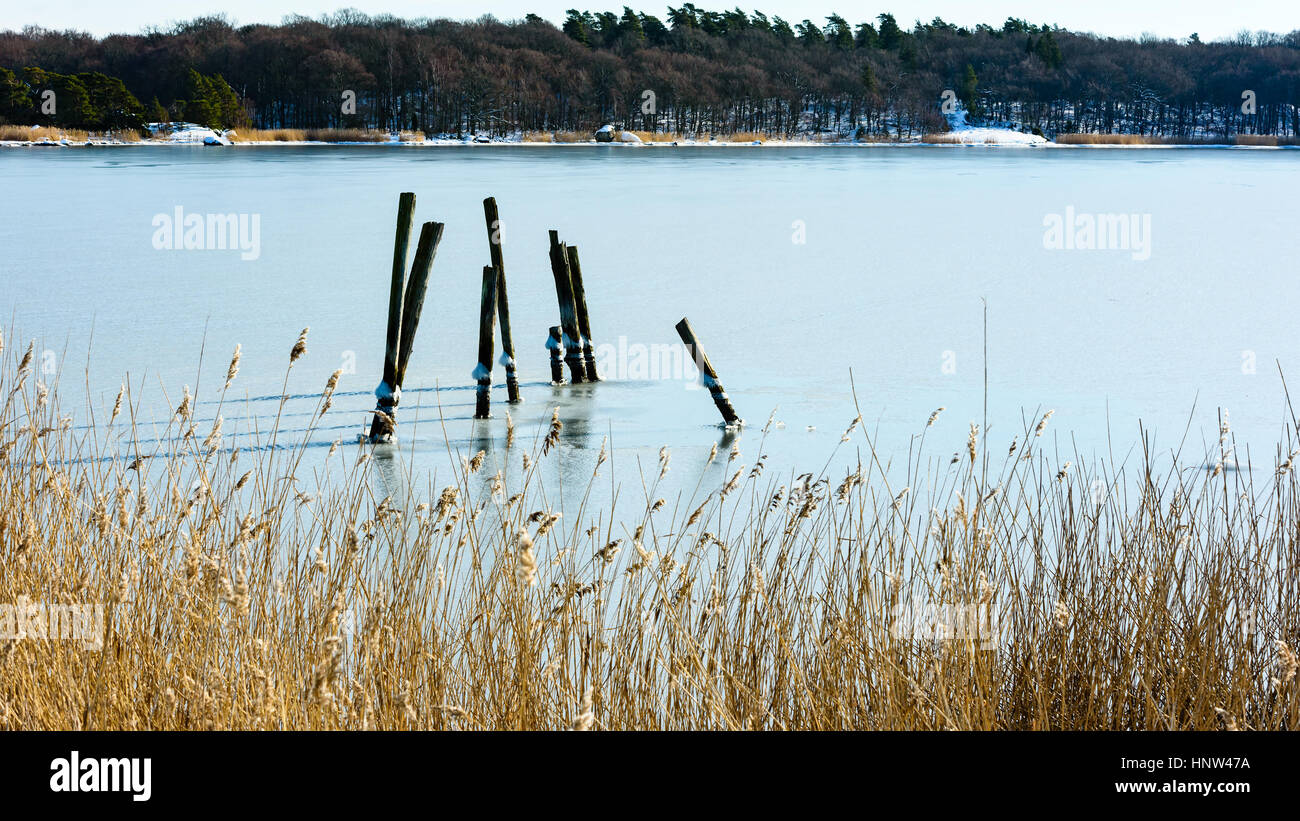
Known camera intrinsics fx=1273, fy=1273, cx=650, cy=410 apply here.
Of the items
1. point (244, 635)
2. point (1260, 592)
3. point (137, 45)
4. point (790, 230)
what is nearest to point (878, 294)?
point (790, 230)

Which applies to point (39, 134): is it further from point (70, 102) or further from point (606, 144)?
point (606, 144)

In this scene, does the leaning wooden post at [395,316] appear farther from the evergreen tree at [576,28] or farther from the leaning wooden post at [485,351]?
the evergreen tree at [576,28]

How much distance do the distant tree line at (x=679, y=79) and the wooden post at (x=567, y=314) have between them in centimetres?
8391

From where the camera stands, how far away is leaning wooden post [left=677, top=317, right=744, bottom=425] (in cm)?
916

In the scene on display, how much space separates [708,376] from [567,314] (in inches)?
81.2

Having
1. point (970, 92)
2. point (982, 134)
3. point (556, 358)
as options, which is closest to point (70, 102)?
point (982, 134)

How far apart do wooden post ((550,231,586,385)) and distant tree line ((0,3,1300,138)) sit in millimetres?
83909

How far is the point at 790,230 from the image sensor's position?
24516 millimetres

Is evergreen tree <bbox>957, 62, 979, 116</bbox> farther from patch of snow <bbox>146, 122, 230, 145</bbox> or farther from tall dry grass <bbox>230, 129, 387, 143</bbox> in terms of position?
patch of snow <bbox>146, 122, 230, 145</bbox>

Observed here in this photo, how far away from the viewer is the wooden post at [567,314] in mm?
10695

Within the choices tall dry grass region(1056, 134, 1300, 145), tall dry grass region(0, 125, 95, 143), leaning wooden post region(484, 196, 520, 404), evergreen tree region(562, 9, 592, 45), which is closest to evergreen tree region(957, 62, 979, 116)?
tall dry grass region(1056, 134, 1300, 145)

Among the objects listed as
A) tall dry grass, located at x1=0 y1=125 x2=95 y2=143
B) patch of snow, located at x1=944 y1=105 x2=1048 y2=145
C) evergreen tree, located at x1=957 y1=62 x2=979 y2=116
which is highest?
evergreen tree, located at x1=957 y1=62 x2=979 y2=116

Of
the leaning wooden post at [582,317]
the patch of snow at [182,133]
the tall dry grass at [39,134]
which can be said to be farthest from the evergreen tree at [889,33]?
the leaning wooden post at [582,317]
